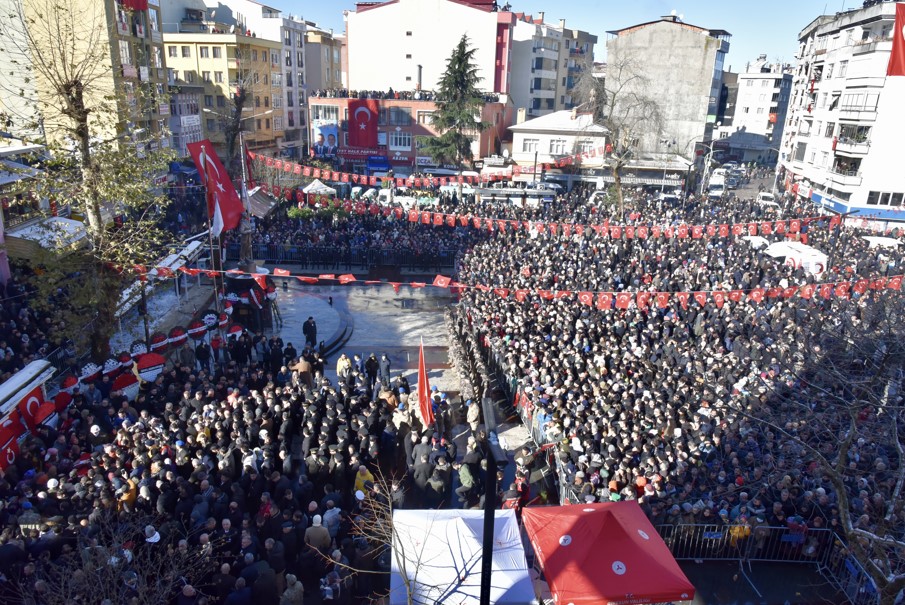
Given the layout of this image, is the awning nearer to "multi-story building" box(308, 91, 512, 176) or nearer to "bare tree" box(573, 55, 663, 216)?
"multi-story building" box(308, 91, 512, 176)

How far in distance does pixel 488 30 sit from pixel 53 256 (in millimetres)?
44743

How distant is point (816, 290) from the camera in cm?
1705

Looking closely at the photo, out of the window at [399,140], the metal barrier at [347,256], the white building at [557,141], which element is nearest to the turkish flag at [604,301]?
the metal barrier at [347,256]

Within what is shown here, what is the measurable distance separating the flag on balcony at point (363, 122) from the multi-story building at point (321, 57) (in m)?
18.8

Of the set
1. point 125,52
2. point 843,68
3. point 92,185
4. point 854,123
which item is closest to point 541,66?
point 843,68

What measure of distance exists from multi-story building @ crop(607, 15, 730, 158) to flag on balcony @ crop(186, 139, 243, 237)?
38.8 metres

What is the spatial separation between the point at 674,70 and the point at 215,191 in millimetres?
44215

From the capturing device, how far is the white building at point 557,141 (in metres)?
41.2

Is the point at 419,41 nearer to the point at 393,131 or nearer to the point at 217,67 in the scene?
the point at 393,131

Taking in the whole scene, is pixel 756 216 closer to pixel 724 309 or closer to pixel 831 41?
pixel 724 309

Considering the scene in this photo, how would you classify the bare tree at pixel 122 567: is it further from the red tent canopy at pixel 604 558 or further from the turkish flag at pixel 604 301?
the turkish flag at pixel 604 301

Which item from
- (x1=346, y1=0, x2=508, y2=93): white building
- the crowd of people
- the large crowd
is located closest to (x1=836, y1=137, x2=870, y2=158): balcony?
the crowd of people

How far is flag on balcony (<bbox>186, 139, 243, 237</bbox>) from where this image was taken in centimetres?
1490

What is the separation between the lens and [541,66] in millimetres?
58906
